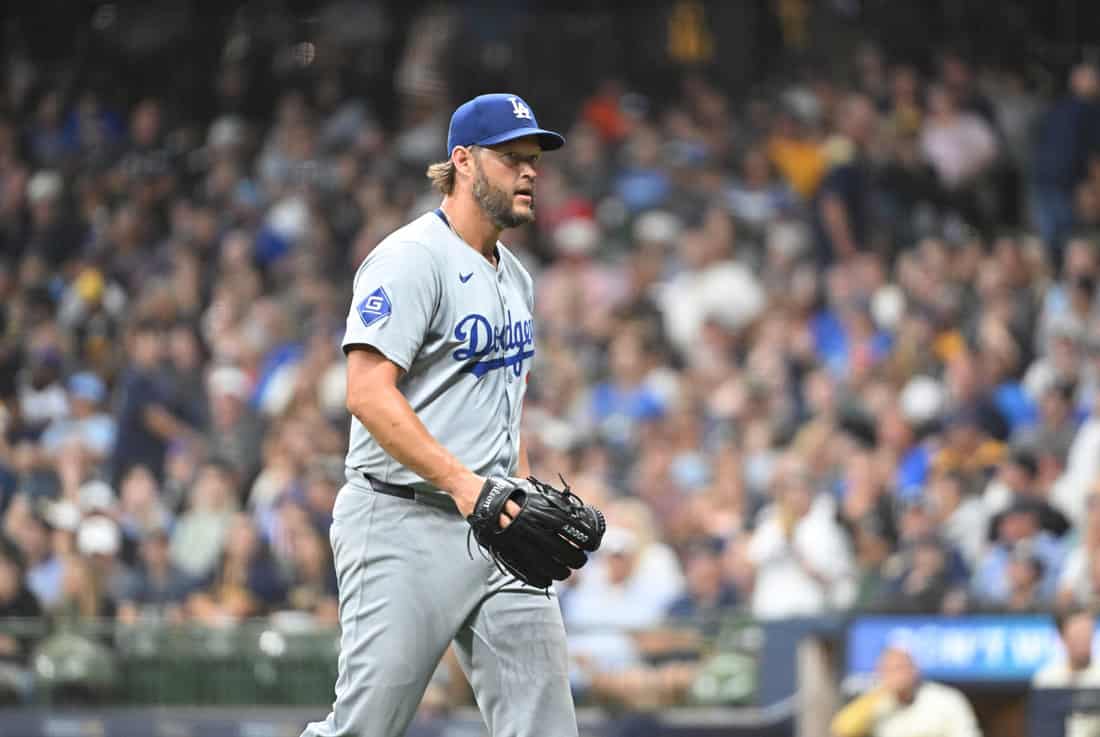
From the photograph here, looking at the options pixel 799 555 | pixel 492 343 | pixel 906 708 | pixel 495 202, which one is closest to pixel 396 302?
pixel 492 343

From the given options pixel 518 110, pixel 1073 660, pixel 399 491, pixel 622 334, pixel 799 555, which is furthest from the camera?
pixel 622 334

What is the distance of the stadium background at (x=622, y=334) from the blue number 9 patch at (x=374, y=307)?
4.72 m

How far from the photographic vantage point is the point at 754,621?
9219mm

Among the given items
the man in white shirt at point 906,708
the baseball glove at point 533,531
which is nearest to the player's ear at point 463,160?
the baseball glove at point 533,531

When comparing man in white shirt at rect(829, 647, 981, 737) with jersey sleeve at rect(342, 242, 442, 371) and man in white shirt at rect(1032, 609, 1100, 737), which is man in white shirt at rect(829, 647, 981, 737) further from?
jersey sleeve at rect(342, 242, 442, 371)

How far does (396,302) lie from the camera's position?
4762 mm

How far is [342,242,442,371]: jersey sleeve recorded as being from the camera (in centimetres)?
473

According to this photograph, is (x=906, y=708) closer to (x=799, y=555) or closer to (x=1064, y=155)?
(x=799, y=555)

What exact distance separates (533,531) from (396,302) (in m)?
0.64

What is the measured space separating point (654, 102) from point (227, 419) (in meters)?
4.98

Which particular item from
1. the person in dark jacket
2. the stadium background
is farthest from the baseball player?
the person in dark jacket

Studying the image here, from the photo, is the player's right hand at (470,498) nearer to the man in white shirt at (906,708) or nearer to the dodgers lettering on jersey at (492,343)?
the dodgers lettering on jersey at (492,343)

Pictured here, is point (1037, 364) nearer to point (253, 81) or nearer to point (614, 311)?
point (614, 311)

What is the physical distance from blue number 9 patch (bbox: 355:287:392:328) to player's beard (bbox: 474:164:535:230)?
41 centimetres
